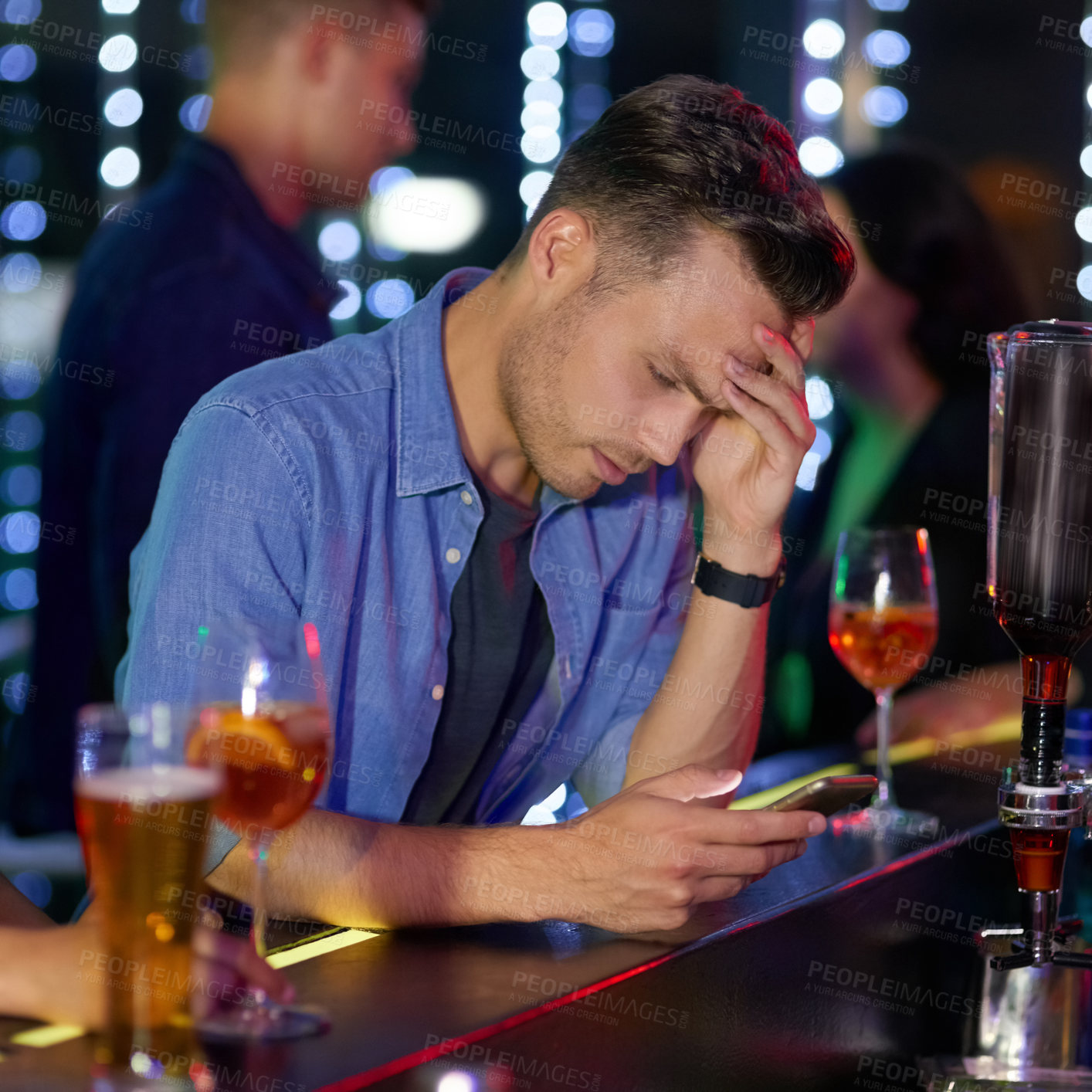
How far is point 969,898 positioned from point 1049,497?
604 millimetres

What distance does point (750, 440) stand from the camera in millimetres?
1658

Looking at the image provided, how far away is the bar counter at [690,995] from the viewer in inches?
28.8

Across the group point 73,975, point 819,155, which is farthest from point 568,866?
point 819,155

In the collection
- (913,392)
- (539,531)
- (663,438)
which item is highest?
(913,392)

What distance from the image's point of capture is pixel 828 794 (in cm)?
110

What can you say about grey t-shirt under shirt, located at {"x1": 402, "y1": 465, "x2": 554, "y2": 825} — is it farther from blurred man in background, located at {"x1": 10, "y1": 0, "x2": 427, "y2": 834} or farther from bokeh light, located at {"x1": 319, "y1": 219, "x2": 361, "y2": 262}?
bokeh light, located at {"x1": 319, "y1": 219, "x2": 361, "y2": 262}

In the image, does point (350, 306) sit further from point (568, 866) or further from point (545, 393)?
point (568, 866)

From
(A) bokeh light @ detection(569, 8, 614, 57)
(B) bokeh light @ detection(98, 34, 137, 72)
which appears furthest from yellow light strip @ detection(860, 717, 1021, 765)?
(A) bokeh light @ detection(569, 8, 614, 57)

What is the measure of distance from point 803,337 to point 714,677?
17.8 inches

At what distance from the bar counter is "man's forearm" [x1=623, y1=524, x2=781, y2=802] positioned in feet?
0.97

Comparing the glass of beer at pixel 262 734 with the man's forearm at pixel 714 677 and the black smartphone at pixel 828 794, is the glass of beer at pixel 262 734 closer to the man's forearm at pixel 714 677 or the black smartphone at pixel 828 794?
the black smartphone at pixel 828 794

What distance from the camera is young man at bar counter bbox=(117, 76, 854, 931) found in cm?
110

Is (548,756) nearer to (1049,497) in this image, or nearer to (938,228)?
(1049,497)

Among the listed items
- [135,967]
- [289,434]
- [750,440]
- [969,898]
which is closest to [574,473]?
[750,440]
